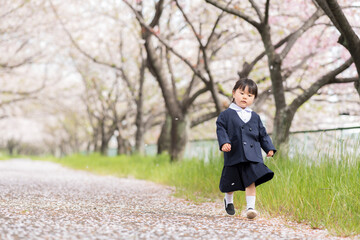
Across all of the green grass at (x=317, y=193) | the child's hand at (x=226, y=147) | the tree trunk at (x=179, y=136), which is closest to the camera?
the green grass at (x=317, y=193)

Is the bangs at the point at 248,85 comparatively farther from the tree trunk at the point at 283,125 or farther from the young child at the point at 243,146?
the tree trunk at the point at 283,125

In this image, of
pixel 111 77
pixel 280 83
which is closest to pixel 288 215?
pixel 280 83

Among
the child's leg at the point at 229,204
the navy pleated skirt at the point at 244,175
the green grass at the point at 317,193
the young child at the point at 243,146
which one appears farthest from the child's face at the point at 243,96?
the child's leg at the point at 229,204

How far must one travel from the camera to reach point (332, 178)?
143 inches

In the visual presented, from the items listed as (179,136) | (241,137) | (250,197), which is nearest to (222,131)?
(241,137)

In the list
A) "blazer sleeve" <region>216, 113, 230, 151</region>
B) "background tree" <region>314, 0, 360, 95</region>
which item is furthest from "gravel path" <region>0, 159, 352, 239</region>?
"background tree" <region>314, 0, 360, 95</region>

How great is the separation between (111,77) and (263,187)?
13703 mm

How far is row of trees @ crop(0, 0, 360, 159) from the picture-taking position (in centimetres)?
634

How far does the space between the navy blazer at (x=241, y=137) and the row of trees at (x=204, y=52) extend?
1.77 m

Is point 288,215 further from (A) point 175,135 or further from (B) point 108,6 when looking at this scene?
(B) point 108,6

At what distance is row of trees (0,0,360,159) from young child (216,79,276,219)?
165cm

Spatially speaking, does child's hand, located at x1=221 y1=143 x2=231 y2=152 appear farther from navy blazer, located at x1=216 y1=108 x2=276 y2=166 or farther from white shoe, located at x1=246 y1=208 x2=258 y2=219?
white shoe, located at x1=246 y1=208 x2=258 y2=219

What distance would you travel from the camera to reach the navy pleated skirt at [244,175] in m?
3.64

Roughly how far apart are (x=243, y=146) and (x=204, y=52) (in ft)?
14.4
